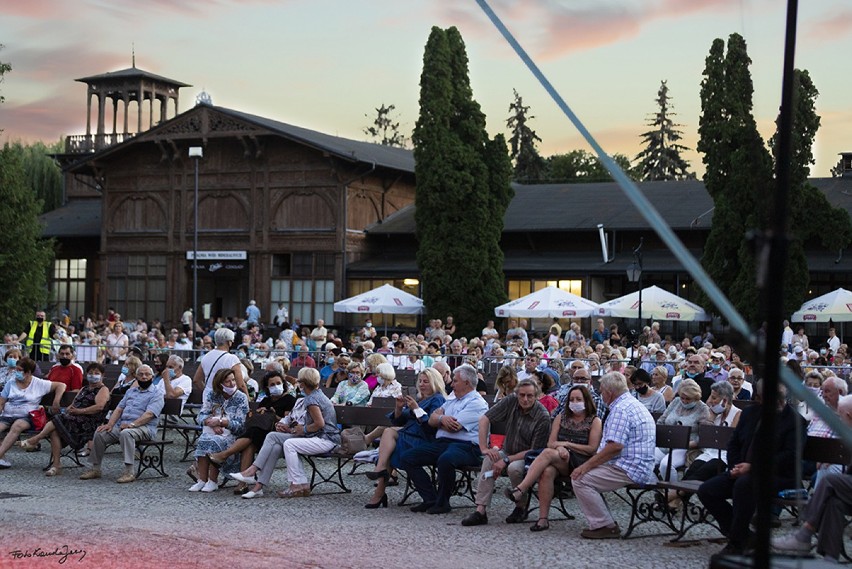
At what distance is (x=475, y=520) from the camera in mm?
10492

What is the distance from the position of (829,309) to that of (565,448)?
20.3 meters

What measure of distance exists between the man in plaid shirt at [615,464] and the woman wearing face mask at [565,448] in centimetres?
31

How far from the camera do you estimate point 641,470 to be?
997 centimetres

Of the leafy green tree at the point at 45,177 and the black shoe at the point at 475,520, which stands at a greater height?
the leafy green tree at the point at 45,177

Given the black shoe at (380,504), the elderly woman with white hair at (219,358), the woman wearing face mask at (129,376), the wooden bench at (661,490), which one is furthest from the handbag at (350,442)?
the woman wearing face mask at (129,376)

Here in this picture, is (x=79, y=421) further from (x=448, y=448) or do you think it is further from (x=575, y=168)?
(x=575, y=168)

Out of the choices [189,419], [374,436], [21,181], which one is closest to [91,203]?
[21,181]

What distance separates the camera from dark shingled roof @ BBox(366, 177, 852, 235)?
38.4m

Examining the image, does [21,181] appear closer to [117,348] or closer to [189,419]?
[117,348]

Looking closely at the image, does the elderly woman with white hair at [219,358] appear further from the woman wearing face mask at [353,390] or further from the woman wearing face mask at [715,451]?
the woman wearing face mask at [715,451]

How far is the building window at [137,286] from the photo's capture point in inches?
1777

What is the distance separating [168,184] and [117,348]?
21.6 metres
